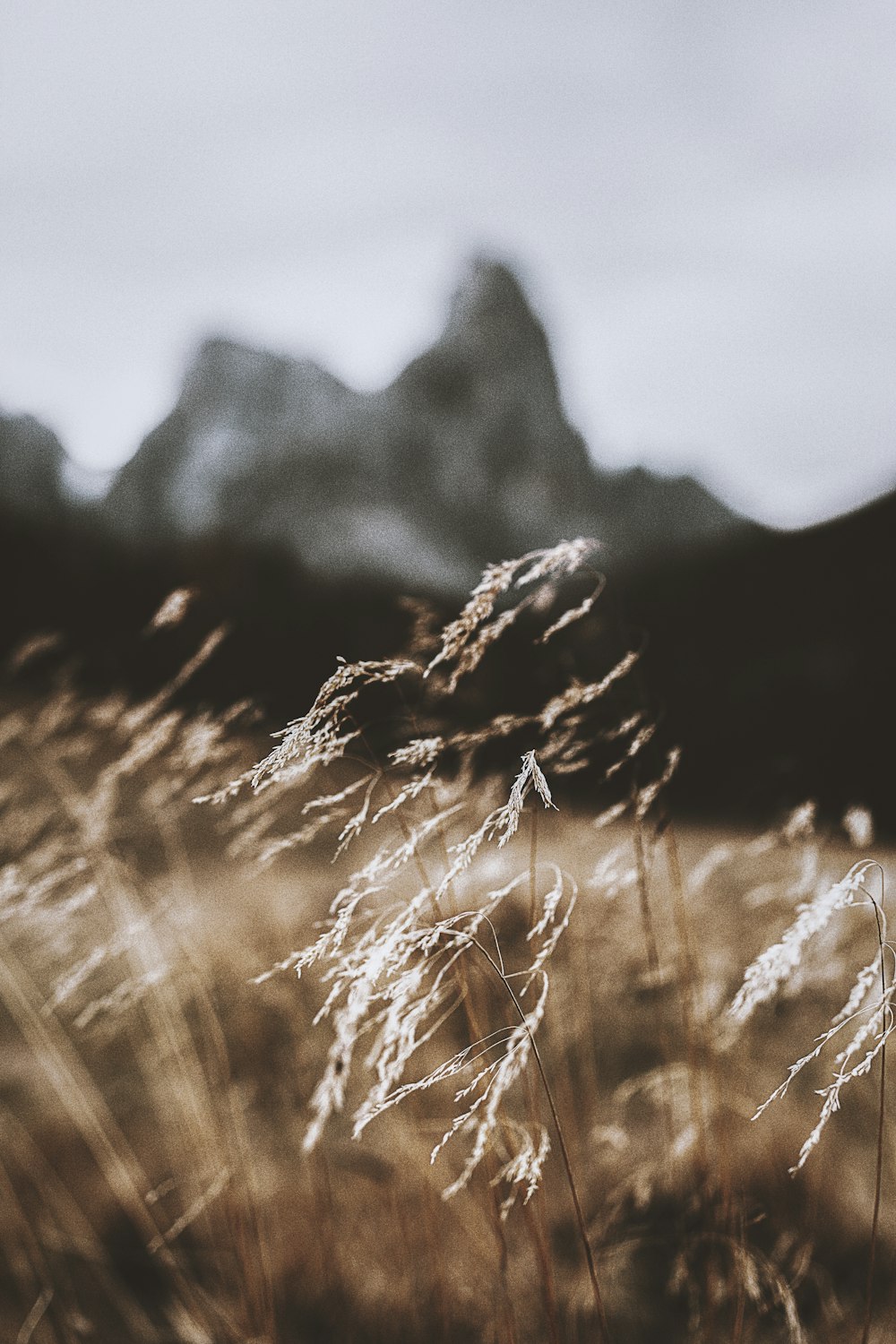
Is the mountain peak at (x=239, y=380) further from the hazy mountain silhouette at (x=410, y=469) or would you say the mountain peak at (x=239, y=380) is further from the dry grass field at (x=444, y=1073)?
the dry grass field at (x=444, y=1073)

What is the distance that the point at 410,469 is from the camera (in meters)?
8.65

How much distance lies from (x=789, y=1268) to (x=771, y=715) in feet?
17.1

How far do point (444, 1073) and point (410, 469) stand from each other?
8.51m

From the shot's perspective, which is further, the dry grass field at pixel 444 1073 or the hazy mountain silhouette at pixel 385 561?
the hazy mountain silhouette at pixel 385 561

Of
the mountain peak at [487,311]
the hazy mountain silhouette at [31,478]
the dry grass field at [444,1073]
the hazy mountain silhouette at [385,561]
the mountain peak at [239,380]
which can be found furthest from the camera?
the mountain peak at [487,311]

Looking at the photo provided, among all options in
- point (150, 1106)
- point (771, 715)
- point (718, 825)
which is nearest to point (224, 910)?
point (150, 1106)

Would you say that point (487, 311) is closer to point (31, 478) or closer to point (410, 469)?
point (410, 469)

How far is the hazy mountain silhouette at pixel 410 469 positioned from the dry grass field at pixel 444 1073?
16.2 ft

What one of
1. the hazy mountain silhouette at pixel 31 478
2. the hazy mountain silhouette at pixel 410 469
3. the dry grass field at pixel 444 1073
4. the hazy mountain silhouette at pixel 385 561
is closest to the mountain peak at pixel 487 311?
the hazy mountain silhouette at pixel 410 469

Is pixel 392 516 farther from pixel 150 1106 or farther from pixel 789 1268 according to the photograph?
pixel 789 1268

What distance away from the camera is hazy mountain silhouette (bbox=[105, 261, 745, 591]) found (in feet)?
23.0

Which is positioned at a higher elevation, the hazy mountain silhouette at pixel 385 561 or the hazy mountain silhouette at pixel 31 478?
the hazy mountain silhouette at pixel 31 478

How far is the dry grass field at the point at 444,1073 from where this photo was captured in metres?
0.71

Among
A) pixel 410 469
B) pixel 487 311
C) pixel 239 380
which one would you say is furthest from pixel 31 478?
pixel 487 311
